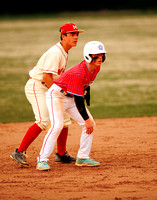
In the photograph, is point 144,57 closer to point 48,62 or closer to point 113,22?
point 48,62

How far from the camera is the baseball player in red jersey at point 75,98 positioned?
4.89 m

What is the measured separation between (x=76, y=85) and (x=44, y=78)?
2.22 ft

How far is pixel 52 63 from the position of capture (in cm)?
530

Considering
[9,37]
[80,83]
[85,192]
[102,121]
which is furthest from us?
[9,37]

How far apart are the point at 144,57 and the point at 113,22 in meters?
15.9

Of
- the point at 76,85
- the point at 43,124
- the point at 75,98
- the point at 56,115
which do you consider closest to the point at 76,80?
the point at 76,85

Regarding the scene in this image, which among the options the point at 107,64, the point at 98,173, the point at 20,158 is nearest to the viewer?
the point at 98,173

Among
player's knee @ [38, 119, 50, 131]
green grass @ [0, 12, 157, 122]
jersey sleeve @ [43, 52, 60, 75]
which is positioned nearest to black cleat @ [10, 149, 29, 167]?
player's knee @ [38, 119, 50, 131]

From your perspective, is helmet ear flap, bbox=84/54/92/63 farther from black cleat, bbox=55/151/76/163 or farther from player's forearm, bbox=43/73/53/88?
black cleat, bbox=55/151/76/163

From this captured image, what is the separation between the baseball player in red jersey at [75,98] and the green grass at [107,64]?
146 inches

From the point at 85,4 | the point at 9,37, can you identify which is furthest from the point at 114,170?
the point at 85,4

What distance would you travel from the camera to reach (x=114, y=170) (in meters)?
5.16

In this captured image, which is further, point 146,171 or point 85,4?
point 85,4

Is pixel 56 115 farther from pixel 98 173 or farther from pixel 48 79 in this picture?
pixel 98 173
